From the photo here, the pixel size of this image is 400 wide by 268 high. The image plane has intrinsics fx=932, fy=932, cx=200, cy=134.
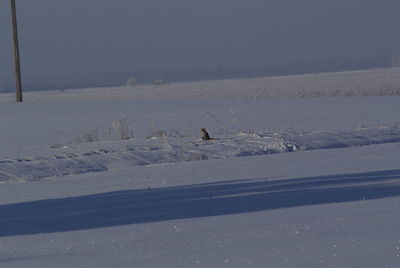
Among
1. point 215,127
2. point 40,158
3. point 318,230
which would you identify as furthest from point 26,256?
point 215,127

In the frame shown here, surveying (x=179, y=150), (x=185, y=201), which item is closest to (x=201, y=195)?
(x=185, y=201)

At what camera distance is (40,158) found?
17953 mm

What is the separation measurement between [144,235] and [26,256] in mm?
1383

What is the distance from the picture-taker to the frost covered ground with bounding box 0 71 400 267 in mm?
8836

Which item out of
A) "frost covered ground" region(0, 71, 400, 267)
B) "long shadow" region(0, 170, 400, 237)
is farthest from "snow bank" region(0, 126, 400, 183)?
"long shadow" region(0, 170, 400, 237)

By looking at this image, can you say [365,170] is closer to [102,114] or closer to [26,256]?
[26,256]

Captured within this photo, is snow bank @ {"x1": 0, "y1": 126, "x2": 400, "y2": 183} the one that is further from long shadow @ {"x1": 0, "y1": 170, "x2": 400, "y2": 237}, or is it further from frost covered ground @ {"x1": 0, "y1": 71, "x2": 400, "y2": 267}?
long shadow @ {"x1": 0, "y1": 170, "x2": 400, "y2": 237}

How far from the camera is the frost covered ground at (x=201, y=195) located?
8836 millimetres

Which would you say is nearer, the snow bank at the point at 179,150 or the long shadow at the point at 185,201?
the long shadow at the point at 185,201

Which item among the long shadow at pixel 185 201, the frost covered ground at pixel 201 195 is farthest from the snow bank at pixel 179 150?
the long shadow at pixel 185 201

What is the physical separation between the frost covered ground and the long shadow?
2 centimetres

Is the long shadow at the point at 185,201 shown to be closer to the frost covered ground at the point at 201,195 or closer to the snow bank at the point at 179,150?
the frost covered ground at the point at 201,195

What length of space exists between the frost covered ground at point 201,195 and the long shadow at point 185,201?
0.6 inches

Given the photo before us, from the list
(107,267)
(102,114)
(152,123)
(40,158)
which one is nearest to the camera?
(107,267)
